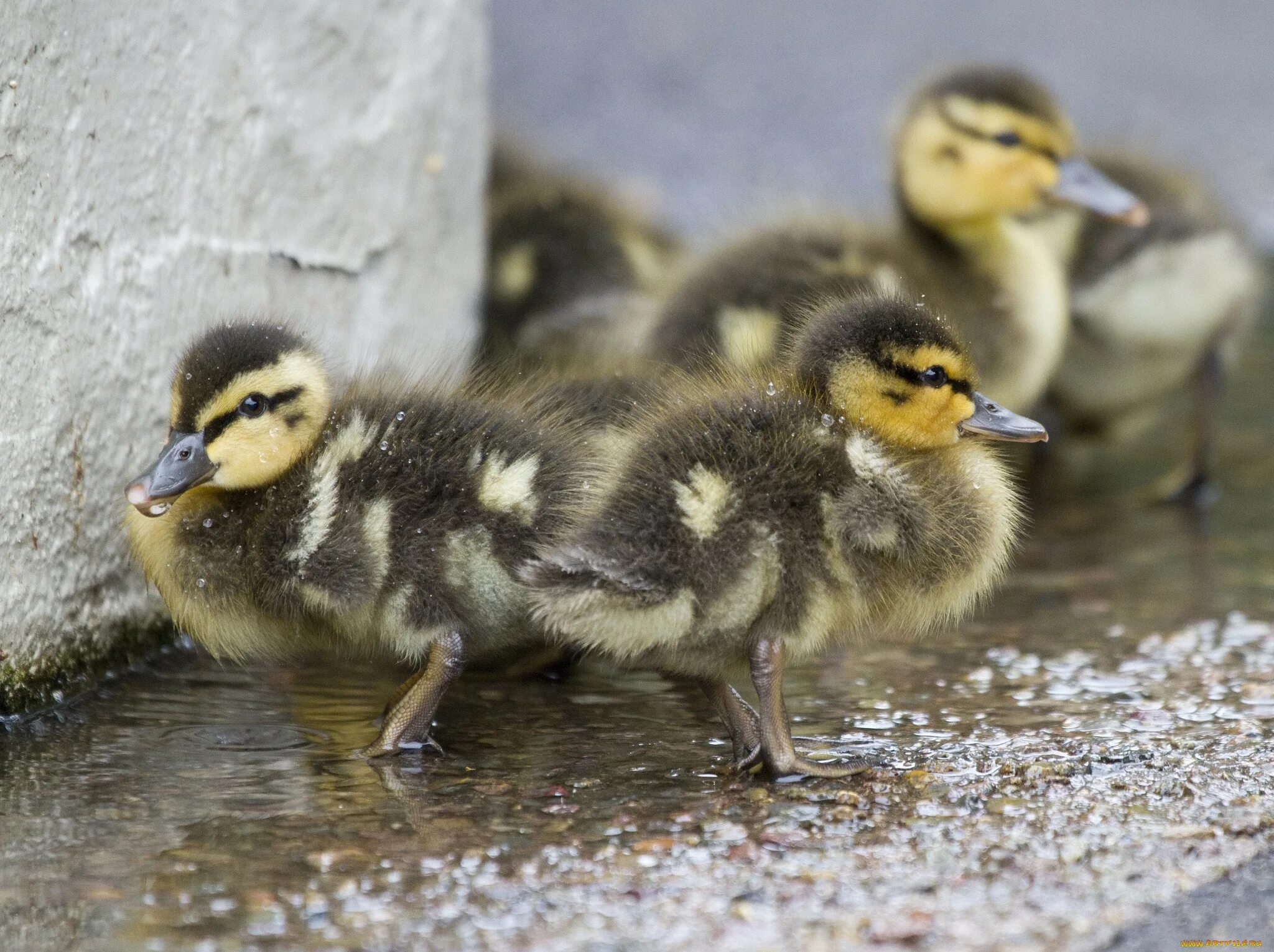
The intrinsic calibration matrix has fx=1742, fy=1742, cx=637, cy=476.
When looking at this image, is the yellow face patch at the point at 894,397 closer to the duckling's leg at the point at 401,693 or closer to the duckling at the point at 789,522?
the duckling at the point at 789,522

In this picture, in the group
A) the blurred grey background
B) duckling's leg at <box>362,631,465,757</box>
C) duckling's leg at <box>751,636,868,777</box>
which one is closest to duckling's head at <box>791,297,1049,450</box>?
duckling's leg at <box>751,636,868,777</box>

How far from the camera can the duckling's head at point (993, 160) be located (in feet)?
14.5

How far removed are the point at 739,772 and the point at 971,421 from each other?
65 cm

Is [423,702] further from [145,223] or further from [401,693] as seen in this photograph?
[145,223]

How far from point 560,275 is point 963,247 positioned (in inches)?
43.9

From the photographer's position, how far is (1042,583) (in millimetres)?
3809

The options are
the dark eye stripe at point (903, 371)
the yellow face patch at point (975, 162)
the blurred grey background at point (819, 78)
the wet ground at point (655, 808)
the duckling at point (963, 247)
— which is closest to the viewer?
the wet ground at point (655, 808)

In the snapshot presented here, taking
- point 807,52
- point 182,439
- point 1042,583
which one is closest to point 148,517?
point 182,439

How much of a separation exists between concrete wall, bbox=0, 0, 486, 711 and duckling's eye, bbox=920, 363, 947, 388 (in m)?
1.36

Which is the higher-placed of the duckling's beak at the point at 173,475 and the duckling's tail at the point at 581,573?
the duckling's beak at the point at 173,475

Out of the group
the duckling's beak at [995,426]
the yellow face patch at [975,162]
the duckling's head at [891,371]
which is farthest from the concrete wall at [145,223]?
the duckling's beak at [995,426]

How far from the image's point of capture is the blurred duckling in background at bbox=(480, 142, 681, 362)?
186 inches

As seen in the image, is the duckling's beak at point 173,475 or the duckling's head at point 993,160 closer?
the duckling's beak at point 173,475

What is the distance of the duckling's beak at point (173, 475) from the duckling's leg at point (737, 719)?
0.84 m
